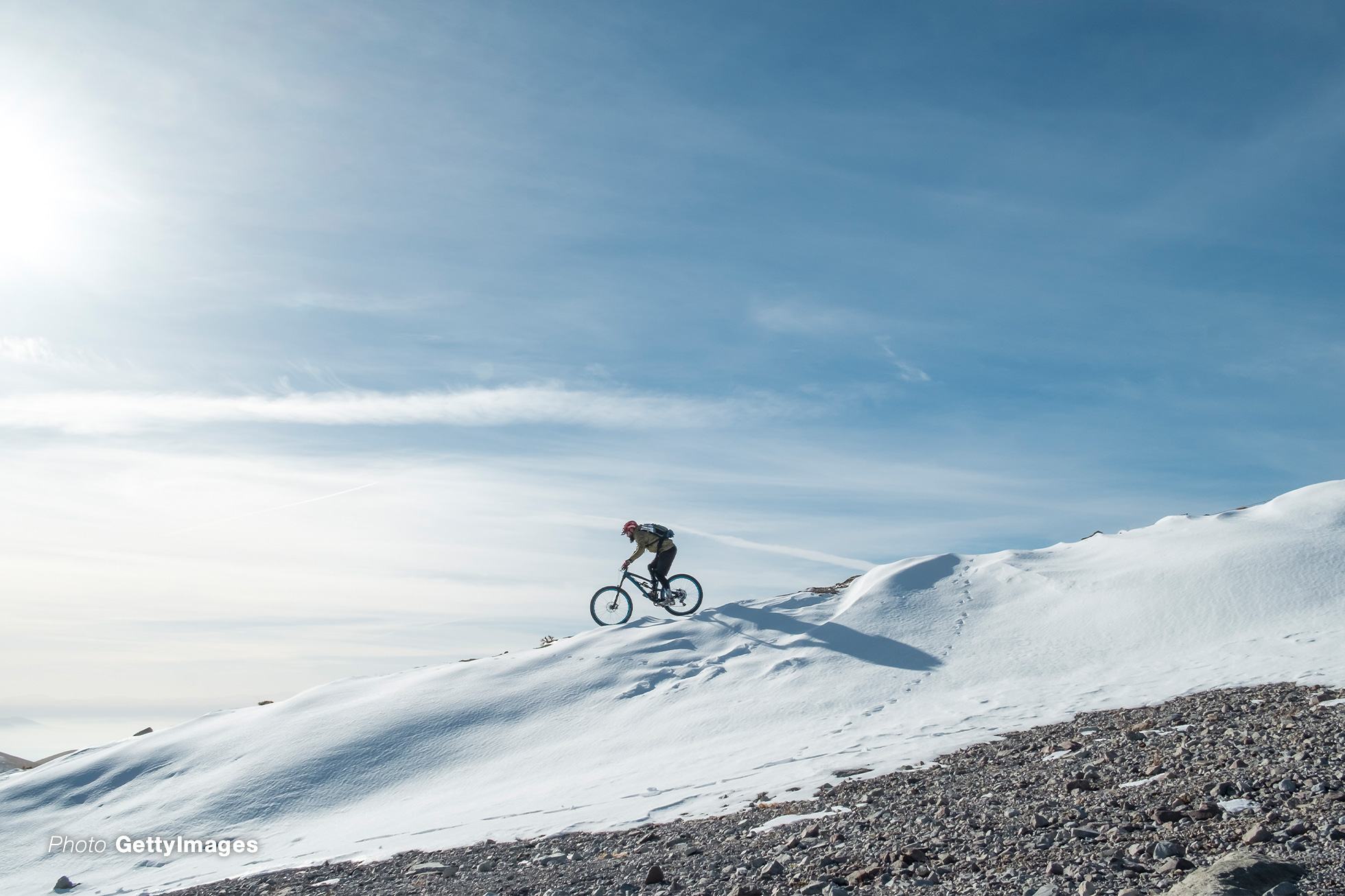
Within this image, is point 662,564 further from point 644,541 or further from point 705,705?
point 705,705

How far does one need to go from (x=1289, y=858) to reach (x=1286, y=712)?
14.3ft

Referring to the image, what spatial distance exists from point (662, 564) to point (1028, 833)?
1271 cm

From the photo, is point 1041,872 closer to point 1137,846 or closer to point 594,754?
point 1137,846

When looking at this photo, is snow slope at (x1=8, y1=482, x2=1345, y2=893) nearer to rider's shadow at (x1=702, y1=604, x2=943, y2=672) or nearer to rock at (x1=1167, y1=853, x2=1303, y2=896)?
rider's shadow at (x1=702, y1=604, x2=943, y2=672)

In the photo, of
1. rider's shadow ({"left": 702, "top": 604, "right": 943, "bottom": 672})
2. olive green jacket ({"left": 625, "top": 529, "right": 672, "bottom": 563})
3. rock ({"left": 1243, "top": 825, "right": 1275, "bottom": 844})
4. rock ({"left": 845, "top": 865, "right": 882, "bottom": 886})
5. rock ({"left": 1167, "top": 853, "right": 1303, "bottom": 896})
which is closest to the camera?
rock ({"left": 1167, "top": 853, "right": 1303, "bottom": 896})

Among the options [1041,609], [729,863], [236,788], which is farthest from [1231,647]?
[236,788]

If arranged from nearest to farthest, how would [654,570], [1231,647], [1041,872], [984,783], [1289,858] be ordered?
[1289,858], [1041,872], [984,783], [1231,647], [654,570]

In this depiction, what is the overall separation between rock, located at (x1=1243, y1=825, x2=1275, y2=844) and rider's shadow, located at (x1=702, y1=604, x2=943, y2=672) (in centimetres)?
846

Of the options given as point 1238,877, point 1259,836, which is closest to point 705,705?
point 1259,836

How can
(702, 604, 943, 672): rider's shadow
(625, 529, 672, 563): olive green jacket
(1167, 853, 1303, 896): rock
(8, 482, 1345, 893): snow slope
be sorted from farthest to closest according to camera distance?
(625, 529, 672, 563): olive green jacket
(702, 604, 943, 672): rider's shadow
(8, 482, 1345, 893): snow slope
(1167, 853, 1303, 896): rock

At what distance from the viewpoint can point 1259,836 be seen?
481 centimetres

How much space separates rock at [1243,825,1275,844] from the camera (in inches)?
189

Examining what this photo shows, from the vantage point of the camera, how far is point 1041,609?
48.6ft

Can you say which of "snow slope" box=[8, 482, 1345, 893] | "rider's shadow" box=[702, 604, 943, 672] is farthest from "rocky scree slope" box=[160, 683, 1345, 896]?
"rider's shadow" box=[702, 604, 943, 672]
